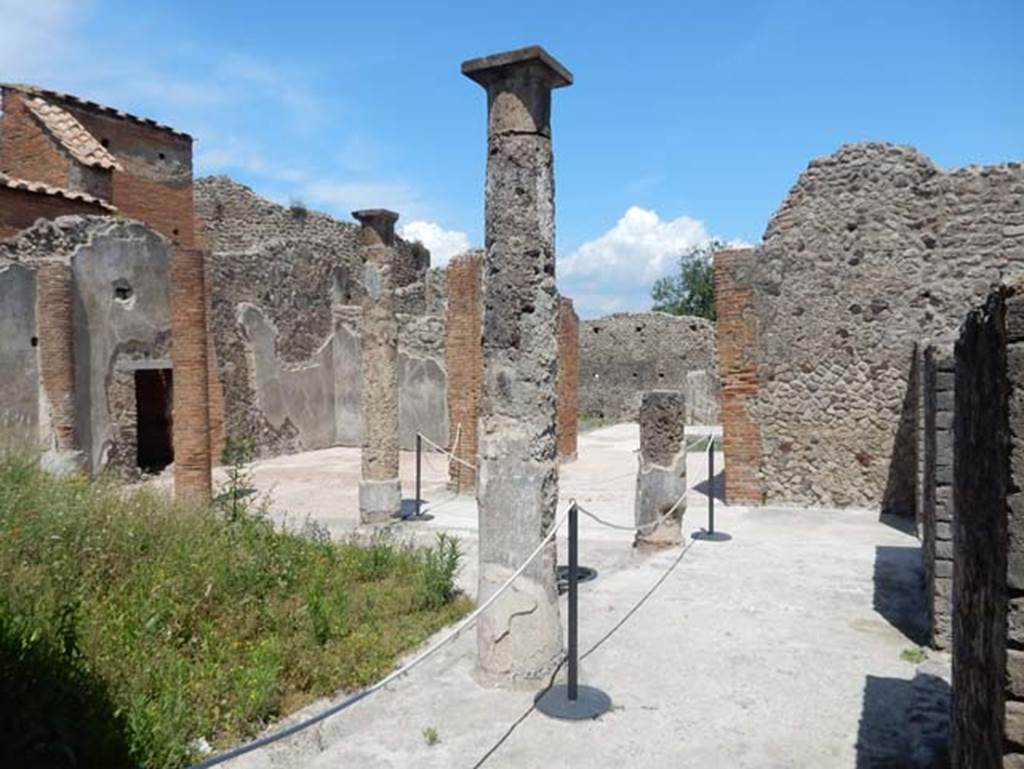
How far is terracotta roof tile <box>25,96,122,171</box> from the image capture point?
45.3 ft

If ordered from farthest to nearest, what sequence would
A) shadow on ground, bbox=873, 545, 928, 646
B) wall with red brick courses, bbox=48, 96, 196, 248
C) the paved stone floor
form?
wall with red brick courses, bbox=48, 96, 196, 248 < shadow on ground, bbox=873, 545, 928, 646 < the paved stone floor

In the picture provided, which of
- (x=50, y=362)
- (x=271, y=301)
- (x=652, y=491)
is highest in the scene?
(x=271, y=301)

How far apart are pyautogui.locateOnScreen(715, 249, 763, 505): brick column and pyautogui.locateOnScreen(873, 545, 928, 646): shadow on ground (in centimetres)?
239

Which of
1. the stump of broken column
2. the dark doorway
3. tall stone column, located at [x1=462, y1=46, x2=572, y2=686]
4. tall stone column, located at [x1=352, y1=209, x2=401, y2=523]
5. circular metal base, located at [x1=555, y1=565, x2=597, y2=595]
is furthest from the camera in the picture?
the dark doorway

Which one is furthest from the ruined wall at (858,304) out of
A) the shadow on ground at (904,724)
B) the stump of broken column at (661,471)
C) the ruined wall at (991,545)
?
the ruined wall at (991,545)

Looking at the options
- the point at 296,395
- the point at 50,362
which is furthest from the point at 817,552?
the point at 296,395

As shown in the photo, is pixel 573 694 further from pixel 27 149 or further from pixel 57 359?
pixel 27 149

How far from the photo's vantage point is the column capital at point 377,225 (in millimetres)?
10234

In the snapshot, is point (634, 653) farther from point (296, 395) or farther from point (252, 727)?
point (296, 395)

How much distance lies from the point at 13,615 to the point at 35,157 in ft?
40.5

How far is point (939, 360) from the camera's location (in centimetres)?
524

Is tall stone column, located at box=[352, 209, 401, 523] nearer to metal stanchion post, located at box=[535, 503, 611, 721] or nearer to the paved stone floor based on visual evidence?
the paved stone floor

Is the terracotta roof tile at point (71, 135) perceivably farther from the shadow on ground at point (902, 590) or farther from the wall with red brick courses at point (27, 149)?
the shadow on ground at point (902, 590)

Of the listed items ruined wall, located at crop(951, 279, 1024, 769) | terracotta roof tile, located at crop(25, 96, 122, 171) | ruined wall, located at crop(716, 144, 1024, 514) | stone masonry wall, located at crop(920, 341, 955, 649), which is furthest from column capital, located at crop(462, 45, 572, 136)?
terracotta roof tile, located at crop(25, 96, 122, 171)
